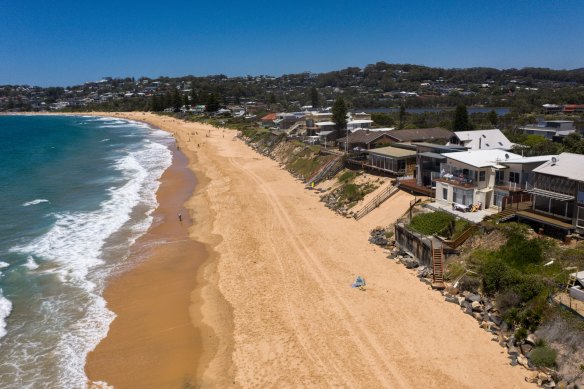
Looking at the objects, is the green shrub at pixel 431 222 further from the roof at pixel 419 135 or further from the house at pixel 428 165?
the roof at pixel 419 135

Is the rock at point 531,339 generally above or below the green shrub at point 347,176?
below

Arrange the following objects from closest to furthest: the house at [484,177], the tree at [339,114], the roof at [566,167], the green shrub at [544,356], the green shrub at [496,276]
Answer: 1. the green shrub at [544,356]
2. the green shrub at [496,276]
3. the roof at [566,167]
4. the house at [484,177]
5. the tree at [339,114]

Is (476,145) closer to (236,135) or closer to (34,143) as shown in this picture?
(236,135)

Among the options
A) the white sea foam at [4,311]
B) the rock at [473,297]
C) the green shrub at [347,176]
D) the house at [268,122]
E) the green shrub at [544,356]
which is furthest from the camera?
the house at [268,122]

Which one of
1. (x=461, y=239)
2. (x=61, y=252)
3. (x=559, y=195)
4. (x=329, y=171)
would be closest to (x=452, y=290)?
(x=461, y=239)

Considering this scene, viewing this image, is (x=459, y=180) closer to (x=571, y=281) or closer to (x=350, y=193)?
(x=571, y=281)

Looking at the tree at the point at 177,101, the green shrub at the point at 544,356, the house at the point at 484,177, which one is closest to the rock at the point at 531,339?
the green shrub at the point at 544,356
